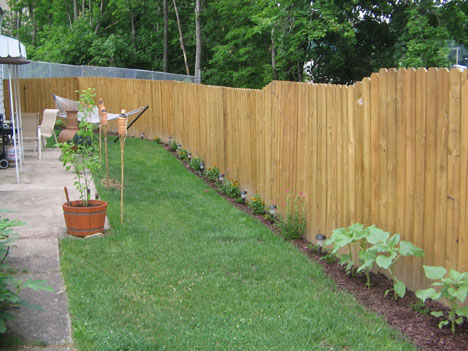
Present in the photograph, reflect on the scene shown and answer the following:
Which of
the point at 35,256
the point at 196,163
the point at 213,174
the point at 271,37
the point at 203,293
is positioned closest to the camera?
the point at 203,293

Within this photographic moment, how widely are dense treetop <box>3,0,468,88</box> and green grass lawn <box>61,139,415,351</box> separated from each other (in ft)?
31.6

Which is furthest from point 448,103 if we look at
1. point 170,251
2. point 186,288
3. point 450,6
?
point 450,6

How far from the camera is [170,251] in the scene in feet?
18.0

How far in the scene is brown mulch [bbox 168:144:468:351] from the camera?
3557 mm

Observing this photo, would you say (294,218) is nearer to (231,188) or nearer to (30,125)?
(231,188)

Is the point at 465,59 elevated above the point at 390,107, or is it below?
above

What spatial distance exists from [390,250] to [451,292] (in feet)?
2.27

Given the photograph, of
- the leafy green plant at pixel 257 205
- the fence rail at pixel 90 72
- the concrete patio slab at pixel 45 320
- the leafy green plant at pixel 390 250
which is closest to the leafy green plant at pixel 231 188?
the leafy green plant at pixel 257 205

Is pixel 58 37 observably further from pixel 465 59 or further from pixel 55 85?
pixel 465 59

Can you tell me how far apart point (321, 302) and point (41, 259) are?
8.55 ft

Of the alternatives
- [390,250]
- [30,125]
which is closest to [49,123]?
[30,125]

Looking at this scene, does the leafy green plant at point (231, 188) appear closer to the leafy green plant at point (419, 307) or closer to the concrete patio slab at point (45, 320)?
the concrete patio slab at point (45, 320)

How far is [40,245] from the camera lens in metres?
A: 5.50

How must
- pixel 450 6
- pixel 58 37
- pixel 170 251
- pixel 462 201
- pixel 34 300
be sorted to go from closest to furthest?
pixel 462 201 → pixel 34 300 → pixel 170 251 → pixel 450 6 → pixel 58 37
